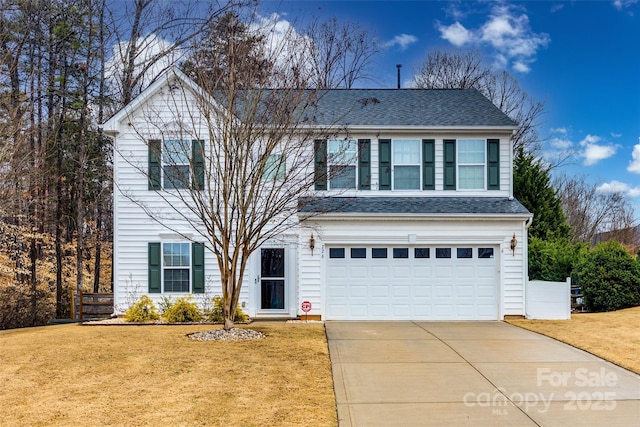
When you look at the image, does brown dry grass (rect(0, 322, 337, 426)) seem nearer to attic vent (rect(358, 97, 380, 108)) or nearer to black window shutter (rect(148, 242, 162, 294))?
black window shutter (rect(148, 242, 162, 294))

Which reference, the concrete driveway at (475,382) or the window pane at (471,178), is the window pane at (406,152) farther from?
the concrete driveway at (475,382)

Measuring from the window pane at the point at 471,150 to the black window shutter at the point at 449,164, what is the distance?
0.19 metres

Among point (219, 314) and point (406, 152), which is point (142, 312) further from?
point (406, 152)

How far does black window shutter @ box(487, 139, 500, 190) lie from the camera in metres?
14.9

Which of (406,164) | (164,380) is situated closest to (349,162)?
(406,164)

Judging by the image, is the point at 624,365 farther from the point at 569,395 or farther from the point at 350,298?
the point at 350,298

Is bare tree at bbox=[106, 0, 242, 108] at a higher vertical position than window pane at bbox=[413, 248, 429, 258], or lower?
higher

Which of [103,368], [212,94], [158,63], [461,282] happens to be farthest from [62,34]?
[461,282]

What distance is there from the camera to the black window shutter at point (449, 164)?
48.9 feet

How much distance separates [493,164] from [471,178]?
30.4 inches

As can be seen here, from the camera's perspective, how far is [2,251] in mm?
20094

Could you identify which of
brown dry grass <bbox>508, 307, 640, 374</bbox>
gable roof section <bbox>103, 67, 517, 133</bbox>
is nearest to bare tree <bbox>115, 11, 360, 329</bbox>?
gable roof section <bbox>103, 67, 517, 133</bbox>

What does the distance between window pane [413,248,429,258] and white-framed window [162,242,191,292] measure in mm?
6531

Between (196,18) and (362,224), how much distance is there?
840cm
